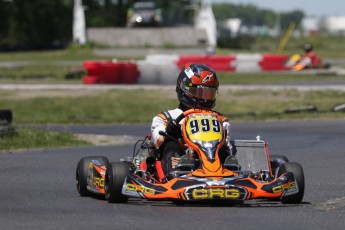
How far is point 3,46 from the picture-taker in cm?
4838

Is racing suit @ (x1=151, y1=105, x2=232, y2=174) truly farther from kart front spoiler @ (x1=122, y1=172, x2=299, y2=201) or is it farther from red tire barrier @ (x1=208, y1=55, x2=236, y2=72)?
red tire barrier @ (x1=208, y1=55, x2=236, y2=72)

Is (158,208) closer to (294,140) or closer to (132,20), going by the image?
(294,140)

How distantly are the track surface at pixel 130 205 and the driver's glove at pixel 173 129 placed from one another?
0.65 m

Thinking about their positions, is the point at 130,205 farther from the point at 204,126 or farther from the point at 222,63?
the point at 222,63

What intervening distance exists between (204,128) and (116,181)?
855mm

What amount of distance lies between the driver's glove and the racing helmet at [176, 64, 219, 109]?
1.02 feet

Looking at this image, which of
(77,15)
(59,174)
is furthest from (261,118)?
(77,15)

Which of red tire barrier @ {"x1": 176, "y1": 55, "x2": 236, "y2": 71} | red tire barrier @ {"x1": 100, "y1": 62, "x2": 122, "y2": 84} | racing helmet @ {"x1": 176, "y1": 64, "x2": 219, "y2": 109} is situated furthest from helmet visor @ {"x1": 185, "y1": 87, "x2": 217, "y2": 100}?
red tire barrier @ {"x1": 176, "y1": 55, "x2": 236, "y2": 71}

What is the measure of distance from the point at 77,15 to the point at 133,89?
80.2ft

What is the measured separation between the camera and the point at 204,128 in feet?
26.2

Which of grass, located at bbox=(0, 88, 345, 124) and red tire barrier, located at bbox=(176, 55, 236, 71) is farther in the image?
red tire barrier, located at bbox=(176, 55, 236, 71)

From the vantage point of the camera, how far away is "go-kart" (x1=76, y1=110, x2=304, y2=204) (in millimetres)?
7387

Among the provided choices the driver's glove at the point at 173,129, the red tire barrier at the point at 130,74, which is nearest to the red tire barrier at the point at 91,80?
the red tire barrier at the point at 130,74

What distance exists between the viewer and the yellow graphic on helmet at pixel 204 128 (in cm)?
793
